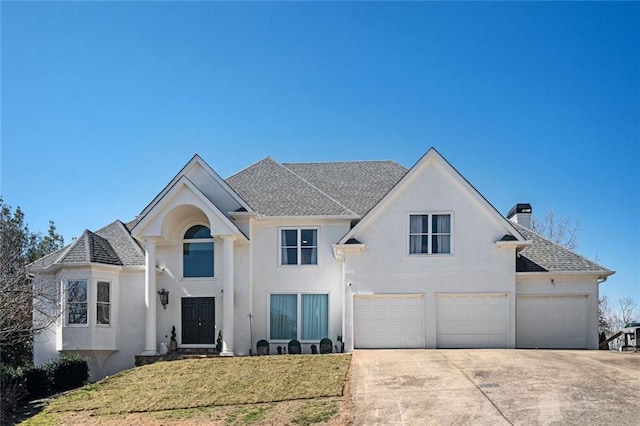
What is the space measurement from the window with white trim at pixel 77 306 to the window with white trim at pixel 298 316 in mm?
7057

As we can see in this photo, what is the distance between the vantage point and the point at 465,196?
21312 millimetres

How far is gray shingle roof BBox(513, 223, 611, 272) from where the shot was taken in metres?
21.4

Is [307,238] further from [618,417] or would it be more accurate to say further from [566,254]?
[618,417]

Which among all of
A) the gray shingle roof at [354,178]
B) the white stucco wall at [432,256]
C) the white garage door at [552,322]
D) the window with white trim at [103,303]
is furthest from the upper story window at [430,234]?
the window with white trim at [103,303]

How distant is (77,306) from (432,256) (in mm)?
13508

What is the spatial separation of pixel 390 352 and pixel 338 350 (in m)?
2.73

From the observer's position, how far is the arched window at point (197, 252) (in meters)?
23.0

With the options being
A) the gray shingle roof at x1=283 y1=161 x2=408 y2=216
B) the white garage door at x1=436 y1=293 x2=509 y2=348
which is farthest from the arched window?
the white garage door at x1=436 y1=293 x2=509 y2=348

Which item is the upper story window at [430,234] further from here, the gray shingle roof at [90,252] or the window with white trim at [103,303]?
the window with white trim at [103,303]

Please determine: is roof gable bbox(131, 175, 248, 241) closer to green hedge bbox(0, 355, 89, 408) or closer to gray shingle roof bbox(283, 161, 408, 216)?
green hedge bbox(0, 355, 89, 408)

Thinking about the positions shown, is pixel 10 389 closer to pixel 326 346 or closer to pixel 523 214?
pixel 326 346

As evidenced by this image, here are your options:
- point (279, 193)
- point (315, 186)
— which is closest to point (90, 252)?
point (279, 193)

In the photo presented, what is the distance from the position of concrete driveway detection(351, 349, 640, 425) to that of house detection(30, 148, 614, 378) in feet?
9.05

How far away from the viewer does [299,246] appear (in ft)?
75.8
